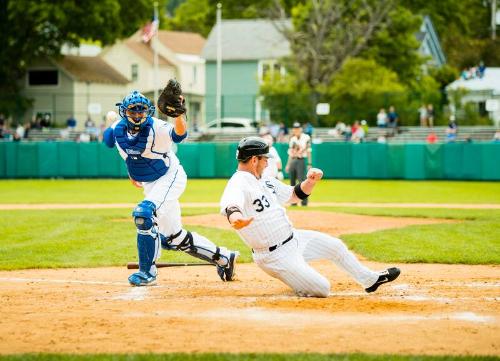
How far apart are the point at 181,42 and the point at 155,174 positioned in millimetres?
66858

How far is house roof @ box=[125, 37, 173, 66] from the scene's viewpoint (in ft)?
229

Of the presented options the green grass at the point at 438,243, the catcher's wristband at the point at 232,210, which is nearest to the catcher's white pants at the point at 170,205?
the catcher's wristband at the point at 232,210

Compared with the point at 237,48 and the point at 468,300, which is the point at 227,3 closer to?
the point at 237,48

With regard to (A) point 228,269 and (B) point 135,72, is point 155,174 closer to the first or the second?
(A) point 228,269

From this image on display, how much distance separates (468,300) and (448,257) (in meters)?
4.38

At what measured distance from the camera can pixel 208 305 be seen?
29.2 ft

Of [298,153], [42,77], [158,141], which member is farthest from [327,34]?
[158,141]

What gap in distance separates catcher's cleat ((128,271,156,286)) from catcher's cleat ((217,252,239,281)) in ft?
2.91

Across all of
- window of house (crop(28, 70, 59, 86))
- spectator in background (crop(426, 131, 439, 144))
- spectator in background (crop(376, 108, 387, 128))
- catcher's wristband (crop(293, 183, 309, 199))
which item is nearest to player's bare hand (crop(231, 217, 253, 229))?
catcher's wristband (crop(293, 183, 309, 199))

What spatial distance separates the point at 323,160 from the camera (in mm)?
37812

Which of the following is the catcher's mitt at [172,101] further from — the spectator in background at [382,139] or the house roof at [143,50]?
the house roof at [143,50]

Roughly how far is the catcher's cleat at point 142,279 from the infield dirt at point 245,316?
11cm

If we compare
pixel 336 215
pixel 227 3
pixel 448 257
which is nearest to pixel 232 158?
pixel 336 215

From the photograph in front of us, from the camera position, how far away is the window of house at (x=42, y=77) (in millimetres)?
63844
